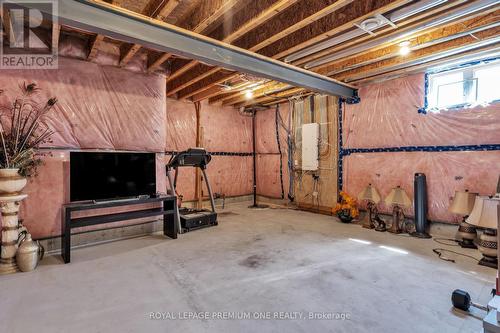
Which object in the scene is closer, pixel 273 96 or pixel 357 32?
pixel 357 32

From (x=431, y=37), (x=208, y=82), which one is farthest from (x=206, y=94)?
(x=431, y=37)

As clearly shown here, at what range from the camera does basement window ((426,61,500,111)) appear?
3744mm

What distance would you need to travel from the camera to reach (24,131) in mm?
3234

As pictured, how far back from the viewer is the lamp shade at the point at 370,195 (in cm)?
480

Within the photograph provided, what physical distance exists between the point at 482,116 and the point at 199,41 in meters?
4.16

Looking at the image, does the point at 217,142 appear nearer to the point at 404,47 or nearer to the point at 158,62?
the point at 158,62

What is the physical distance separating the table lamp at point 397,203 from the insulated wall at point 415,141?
0.71ft

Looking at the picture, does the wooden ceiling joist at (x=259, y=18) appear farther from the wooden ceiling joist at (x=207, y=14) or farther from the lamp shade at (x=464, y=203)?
the lamp shade at (x=464, y=203)

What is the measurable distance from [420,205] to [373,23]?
2.97m

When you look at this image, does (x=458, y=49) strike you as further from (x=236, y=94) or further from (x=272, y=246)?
(x=236, y=94)


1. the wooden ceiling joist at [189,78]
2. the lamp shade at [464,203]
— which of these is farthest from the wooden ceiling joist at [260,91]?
the lamp shade at [464,203]

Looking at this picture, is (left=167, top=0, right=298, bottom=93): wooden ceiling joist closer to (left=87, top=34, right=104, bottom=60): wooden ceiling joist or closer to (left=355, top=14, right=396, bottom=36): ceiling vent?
(left=355, top=14, right=396, bottom=36): ceiling vent

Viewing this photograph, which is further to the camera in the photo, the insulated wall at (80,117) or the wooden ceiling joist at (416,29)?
the insulated wall at (80,117)

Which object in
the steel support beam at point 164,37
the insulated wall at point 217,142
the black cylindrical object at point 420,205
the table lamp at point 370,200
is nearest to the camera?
the steel support beam at point 164,37
